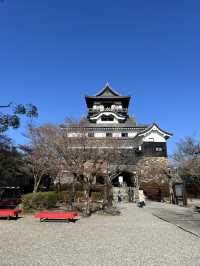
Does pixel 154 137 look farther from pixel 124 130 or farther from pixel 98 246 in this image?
pixel 98 246

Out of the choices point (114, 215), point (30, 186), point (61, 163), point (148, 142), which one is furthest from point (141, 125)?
point (114, 215)

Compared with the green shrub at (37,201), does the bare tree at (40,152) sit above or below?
above

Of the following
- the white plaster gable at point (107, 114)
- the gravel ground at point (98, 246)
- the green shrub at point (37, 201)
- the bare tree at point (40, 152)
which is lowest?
the gravel ground at point (98, 246)

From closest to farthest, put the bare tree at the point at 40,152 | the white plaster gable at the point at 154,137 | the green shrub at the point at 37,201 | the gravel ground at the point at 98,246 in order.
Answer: the gravel ground at the point at 98,246 < the green shrub at the point at 37,201 < the bare tree at the point at 40,152 < the white plaster gable at the point at 154,137

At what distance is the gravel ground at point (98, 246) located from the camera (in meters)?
6.15

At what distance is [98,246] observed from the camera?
773 cm

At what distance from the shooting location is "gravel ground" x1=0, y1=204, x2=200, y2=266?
6.15 meters

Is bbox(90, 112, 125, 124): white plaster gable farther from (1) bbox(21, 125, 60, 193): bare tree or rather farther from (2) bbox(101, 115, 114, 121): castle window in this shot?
(1) bbox(21, 125, 60, 193): bare tree

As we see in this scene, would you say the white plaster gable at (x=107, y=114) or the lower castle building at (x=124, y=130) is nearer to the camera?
the lower castle building at (x=124, y=130)

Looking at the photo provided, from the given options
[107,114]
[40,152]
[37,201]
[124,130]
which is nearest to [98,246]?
[37,201]

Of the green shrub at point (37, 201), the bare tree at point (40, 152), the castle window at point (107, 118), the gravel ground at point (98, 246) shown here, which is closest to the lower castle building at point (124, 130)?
the castle window at point (107, 118)

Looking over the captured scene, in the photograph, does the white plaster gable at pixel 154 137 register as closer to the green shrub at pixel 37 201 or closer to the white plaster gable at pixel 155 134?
the white plaster gable at pixel 155 134

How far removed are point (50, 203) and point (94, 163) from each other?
444 cm

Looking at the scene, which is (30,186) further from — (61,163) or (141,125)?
(141,125)
